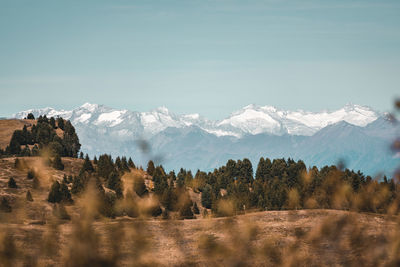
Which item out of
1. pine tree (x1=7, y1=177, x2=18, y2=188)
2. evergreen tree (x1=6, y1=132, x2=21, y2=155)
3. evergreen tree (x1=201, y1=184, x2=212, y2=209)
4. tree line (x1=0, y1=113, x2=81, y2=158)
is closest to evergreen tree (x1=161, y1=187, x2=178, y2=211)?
pine tree (x1=7, y1=177, x2=18, y2=188)

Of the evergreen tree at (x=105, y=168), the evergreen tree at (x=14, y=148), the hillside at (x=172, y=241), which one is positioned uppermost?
the evergreen tree at (x=14, y=148)

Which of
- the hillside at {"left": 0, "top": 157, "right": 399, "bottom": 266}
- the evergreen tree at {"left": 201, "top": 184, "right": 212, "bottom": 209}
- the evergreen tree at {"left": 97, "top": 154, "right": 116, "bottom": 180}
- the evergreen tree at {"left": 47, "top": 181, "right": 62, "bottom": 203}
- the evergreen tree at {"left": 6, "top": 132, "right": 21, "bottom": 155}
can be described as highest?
the evergreen tree at {"left": 6, "top": 132, "right": 21, "bottom": 155}

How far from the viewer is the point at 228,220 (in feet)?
18.3

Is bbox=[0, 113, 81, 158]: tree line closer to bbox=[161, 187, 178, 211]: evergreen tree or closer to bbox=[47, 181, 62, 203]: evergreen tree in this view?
bbox=[47, 181, 62, 203]: evergreen tree

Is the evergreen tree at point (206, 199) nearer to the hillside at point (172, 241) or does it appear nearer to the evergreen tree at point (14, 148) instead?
the evergreen tree at point (14, 148)

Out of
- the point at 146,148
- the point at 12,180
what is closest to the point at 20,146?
the point at 12,180

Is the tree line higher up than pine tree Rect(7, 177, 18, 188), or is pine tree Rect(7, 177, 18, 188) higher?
the tree line

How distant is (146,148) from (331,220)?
2.65 m

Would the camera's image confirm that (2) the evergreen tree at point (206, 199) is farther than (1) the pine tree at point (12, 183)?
Yes

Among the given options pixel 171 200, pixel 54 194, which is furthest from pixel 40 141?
pixel 171 200

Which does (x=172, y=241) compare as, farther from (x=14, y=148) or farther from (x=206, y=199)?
(x=14, y=148)

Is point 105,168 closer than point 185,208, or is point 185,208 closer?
point 185,208

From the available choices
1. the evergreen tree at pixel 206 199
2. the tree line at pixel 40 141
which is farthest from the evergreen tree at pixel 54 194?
the tree line at pixel 40 141

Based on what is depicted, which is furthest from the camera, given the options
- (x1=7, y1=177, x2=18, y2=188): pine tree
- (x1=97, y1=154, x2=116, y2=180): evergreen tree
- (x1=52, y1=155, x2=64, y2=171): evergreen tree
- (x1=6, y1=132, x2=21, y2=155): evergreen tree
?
(x1=6, y1=132, x2=21, y2=155): evergreen tree
